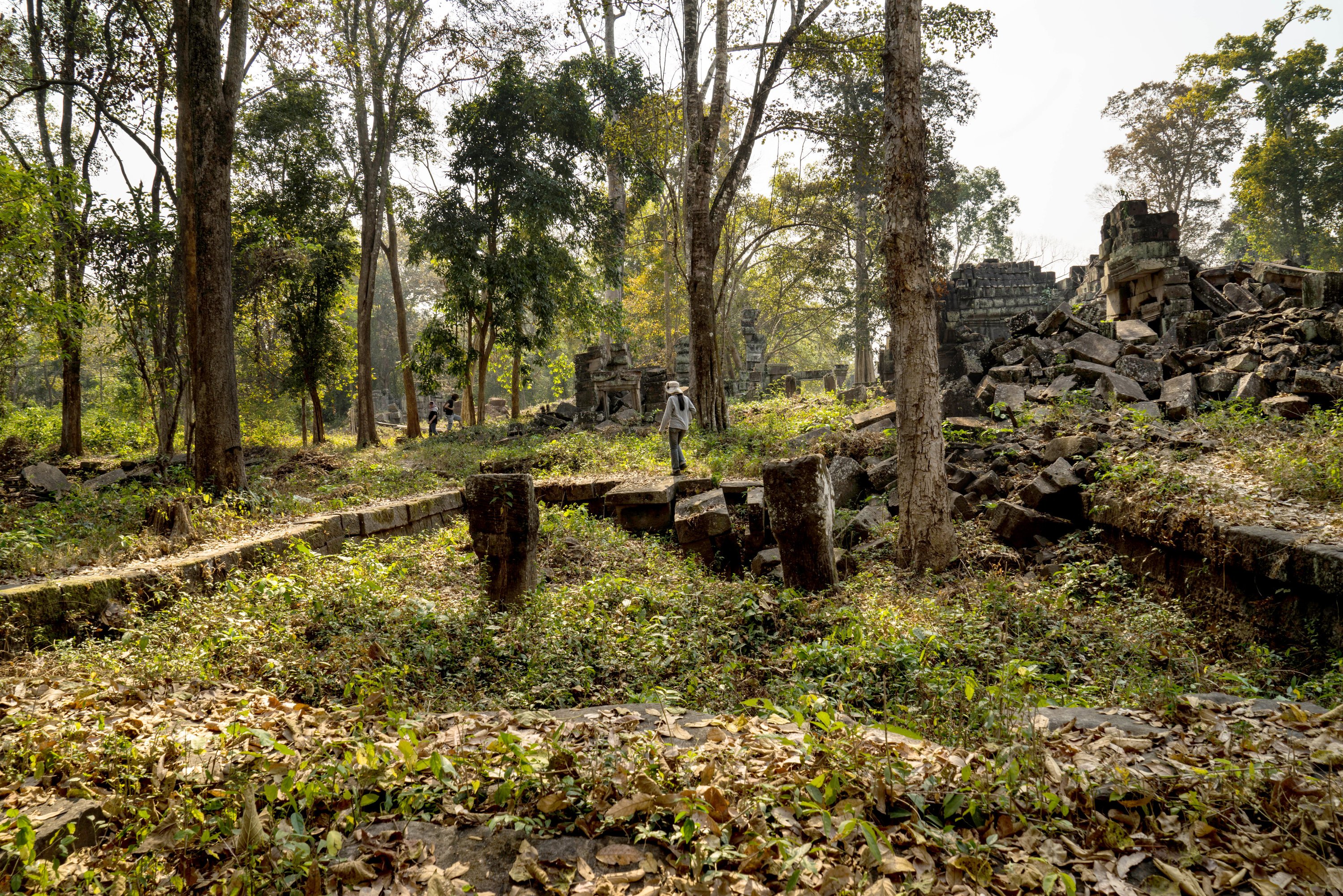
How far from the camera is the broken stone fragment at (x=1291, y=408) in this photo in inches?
281

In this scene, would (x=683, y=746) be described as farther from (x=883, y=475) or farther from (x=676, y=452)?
(x=676, y=452)

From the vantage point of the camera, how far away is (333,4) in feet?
53.0

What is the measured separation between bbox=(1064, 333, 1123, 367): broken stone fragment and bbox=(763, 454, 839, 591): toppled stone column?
634cm

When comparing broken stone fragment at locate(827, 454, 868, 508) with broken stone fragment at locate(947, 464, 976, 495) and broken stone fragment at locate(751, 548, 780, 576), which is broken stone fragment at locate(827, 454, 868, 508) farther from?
broken stone fragment at locate(751, 548, 780, 576)

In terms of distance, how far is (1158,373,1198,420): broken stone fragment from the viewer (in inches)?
311

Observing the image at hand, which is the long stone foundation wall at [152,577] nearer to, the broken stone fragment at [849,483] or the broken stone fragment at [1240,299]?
the broken stone fragment at [849,483]

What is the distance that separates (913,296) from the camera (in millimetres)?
6281

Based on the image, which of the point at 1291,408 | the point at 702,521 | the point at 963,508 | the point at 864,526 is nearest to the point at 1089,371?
the point at 1291,408

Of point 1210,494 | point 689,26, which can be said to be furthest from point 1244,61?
point 1210,494

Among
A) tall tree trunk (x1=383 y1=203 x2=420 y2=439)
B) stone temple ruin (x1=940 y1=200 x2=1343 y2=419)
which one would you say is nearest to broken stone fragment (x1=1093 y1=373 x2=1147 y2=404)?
stone temple ruin (x1=940 y1=200 x2=1343 y2=419)

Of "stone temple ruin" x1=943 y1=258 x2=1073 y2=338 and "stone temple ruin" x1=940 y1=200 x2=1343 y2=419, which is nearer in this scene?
"stone temple ruin" x1=940 y1=200 x2=1343 y2=419

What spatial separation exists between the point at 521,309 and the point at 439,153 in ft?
16.2

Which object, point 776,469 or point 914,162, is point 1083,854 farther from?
point 914,162

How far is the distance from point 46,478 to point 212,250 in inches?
211
